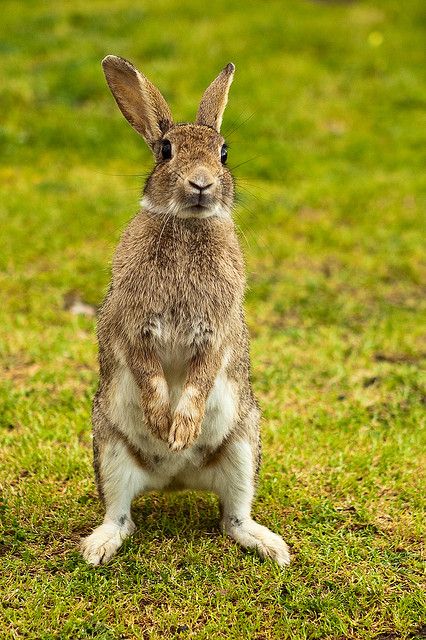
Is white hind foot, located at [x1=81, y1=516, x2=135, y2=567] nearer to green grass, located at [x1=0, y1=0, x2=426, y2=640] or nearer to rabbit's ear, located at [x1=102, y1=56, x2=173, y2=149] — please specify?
green grass, located at [x1=0, y1=0, x2=426, y2=640]

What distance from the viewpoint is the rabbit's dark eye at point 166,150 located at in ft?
13.1

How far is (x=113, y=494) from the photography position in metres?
4.14

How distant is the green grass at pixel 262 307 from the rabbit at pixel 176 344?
11.4 inches

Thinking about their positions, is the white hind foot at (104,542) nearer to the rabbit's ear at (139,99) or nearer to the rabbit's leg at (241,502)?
the rabbit's leg at (241,502)

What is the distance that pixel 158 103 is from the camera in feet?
13.6

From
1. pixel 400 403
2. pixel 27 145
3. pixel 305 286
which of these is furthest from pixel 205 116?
pixel 27 145

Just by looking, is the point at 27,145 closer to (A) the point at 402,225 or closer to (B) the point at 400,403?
(A) the point at 402,225

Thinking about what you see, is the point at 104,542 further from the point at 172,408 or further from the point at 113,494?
A: the point at 172,408

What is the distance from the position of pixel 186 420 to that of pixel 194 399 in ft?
0.31

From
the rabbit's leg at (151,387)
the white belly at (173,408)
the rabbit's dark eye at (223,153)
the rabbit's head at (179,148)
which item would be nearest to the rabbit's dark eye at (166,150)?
the rabbit's head at (179,148)

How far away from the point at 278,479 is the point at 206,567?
94 cm

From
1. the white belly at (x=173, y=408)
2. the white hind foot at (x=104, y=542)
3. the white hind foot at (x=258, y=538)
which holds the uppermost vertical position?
the white belly at (x=173, y=408)

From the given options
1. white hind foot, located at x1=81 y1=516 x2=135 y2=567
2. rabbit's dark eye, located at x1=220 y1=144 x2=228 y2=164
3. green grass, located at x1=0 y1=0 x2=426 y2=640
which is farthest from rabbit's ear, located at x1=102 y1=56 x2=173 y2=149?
green grass, located at x1=0 y1=0 x2=426 y2=640

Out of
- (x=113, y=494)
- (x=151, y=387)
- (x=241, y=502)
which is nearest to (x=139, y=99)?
(x=151, y=387)
